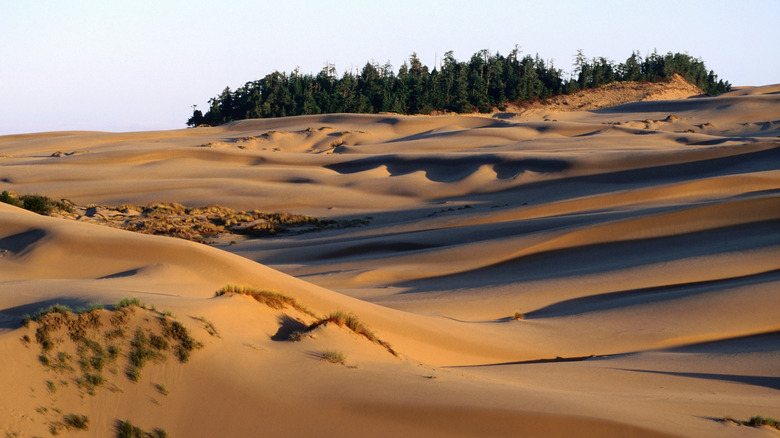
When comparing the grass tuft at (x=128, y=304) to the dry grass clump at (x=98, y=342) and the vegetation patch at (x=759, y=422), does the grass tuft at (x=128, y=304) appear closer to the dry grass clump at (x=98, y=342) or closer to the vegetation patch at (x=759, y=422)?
the dry grass clump at (x=98, y=342)

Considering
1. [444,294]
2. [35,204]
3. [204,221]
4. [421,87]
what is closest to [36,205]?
[35,204]

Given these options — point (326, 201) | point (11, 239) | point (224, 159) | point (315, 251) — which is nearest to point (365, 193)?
point (326, 201)

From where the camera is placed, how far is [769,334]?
1103 centimetres

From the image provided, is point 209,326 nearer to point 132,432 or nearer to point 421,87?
point 132,432

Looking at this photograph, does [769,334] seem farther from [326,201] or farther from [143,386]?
[326,201]

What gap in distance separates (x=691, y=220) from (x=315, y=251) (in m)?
8.52

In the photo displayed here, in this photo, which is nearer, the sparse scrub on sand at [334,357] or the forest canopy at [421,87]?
the sparse scrub on sand at [334,357]

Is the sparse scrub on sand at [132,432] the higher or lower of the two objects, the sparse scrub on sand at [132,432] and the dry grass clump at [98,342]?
the lower

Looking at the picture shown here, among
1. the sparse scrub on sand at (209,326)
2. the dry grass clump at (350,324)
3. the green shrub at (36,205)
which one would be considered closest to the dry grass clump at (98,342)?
the sparse scrub on sand at (209,326)

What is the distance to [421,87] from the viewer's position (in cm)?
6450

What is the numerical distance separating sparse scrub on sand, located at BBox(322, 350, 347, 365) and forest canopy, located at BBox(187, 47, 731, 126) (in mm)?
56813

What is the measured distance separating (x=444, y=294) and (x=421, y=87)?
52.3m

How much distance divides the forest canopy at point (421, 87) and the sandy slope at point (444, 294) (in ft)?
103

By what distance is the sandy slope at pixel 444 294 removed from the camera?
17.8 feet
